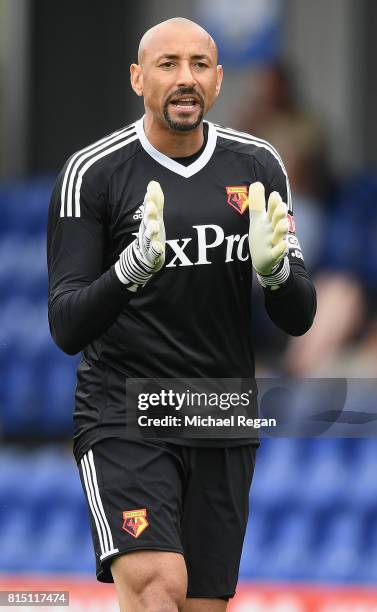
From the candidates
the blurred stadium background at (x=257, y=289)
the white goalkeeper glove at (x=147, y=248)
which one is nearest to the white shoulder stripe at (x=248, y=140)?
the white goalkeeper glove at (x=147, y=248)

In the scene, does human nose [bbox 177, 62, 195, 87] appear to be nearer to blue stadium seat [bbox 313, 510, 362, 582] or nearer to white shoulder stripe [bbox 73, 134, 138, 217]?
white shoulder stripe [bbox 73, 134, 138, 217]

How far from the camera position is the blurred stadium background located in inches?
306

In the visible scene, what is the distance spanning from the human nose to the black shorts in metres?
1.07

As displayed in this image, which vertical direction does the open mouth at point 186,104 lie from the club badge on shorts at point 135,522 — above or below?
above

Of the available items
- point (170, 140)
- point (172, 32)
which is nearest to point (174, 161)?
point (170, 140)

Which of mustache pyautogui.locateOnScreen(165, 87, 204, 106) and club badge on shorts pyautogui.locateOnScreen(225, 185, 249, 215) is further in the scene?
club badge on shorts pyautogui.locateOnScreen(225, 185, 249, 215)

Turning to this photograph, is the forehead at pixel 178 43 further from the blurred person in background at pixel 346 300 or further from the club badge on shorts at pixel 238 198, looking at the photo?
the blurred person in background at pixel 346 300

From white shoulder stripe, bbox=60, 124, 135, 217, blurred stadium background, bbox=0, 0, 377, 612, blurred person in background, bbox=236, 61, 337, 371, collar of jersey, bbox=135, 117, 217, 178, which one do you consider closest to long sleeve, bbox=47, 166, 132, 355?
white shoulder stripe, bbox=60, 124, 135, 217

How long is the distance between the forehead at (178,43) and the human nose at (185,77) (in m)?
0.04

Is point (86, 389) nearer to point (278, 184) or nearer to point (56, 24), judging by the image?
point (278, 184)

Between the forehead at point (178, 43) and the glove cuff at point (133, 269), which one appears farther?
the forehead at point (178, 43)

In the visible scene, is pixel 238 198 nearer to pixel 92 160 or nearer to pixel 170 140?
pixel 170 140

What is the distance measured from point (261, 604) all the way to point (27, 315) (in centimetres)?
400

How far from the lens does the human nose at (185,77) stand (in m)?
4.39
